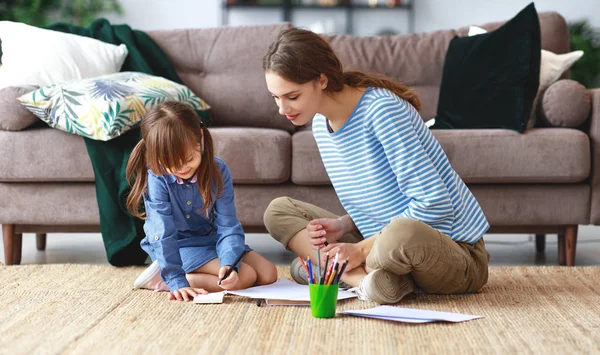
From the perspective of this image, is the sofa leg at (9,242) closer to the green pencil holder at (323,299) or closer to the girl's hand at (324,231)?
the girl's hand at (324,231)

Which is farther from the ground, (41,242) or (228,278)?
(228,278)

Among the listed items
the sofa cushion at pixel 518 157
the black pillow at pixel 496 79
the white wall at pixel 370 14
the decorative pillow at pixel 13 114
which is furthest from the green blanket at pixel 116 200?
the white wall at pixel 370 14

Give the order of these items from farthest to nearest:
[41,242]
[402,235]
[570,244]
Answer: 1. [41,242]
2. [570,244]
3. [402,235]

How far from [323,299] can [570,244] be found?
1.17 metres

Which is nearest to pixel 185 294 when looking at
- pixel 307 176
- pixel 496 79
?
pixel 307 176

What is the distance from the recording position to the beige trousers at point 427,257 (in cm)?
152

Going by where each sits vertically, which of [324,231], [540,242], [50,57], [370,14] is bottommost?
[540,242]

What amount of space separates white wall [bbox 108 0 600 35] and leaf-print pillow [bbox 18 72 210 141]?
317 centimetres

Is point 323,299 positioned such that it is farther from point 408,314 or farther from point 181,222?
point 181,222

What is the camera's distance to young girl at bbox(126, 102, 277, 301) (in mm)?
1604

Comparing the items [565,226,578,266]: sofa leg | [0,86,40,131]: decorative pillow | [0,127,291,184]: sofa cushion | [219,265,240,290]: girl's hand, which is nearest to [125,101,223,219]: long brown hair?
[219,265,240,290]: girl's hand

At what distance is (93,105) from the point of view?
2148 mm

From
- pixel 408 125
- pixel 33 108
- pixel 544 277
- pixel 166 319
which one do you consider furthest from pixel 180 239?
pixel 544 277

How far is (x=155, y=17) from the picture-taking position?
532cm
